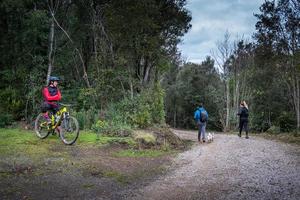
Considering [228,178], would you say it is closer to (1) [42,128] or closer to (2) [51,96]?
(2) [51,96]

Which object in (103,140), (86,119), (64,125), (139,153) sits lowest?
(139,153)

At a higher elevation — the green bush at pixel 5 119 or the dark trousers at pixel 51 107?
the dark trousers at pixel 51 107

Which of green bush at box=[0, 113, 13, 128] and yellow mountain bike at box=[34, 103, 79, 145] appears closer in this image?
yellow mountain bike at box=[34, 103, 79, 145]

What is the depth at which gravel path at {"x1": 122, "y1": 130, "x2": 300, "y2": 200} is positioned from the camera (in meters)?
7.10

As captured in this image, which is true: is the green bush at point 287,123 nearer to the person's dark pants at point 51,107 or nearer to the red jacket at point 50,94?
the person's dark pants at point 51,107

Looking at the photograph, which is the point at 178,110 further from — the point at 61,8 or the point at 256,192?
the point at 256,192

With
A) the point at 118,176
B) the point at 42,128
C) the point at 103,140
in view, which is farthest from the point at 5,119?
the point at 118,176

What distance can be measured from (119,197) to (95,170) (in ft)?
7.63

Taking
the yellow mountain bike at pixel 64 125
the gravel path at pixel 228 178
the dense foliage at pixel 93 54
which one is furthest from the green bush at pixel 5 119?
the gravel path at pixel 228 178

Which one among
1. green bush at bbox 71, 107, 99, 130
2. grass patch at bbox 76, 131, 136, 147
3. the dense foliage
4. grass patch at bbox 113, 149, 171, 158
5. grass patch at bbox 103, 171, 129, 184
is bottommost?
grass patch at bbox 103, 171, 129, 184

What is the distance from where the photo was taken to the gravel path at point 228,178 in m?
7.10

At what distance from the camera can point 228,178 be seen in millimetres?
8656

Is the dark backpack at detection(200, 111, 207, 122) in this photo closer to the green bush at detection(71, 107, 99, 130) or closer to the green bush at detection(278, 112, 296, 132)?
the green bush at detection(71, 107, 99, 130)

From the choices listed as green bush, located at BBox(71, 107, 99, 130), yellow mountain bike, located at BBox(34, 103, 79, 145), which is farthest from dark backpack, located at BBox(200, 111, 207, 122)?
yellow mountain bike, located at BBox(34, 103, 79, 145)
